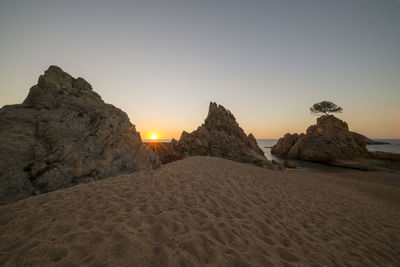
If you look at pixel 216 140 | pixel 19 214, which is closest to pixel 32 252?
pixel 19 214

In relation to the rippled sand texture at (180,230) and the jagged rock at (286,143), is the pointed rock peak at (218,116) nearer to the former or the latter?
the rippled sand texture at (180,230)

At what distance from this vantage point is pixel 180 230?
3.23m

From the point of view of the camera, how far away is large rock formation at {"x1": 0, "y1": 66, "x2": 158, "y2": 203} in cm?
506

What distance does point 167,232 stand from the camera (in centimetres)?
311

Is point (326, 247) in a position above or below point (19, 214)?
below

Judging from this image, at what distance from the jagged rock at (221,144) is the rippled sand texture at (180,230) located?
40.8ft

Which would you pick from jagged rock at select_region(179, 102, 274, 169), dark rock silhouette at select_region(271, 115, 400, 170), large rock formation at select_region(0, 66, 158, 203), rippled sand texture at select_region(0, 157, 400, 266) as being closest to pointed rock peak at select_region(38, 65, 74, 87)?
large rock formation at select_region(0, 66, 158, 203)

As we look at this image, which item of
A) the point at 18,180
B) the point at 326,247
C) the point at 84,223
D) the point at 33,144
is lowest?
the point at 326,247

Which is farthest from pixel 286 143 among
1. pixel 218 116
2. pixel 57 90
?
pixel 57 90

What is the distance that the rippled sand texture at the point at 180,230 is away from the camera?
2.47 meters

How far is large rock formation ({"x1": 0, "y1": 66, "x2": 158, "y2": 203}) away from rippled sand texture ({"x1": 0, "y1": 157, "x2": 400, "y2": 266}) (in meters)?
1.26

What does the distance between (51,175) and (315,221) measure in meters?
9.34

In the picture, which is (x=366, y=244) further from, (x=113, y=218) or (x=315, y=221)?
(x=113, y=218)

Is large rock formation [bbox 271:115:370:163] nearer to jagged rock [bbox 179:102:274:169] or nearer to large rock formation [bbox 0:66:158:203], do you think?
jagged rock [bbox 179:102:274:169]
